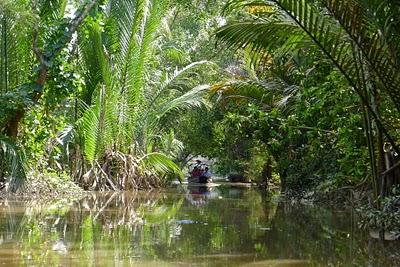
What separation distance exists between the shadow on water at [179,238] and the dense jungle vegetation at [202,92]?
108 centimetres

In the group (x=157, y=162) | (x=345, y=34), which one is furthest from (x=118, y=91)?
(x=345, y=34)

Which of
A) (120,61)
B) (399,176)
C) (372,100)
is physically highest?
(120,61)

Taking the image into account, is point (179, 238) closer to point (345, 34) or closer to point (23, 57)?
point (345, 34)

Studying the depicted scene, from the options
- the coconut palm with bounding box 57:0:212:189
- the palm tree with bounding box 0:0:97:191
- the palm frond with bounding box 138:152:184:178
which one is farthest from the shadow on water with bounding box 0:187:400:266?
the palm frond with bounding box 138:152:184:178

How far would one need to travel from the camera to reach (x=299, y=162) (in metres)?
15.6

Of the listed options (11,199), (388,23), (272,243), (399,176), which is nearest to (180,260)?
(272,243)

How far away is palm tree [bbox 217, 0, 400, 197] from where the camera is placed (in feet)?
21.9

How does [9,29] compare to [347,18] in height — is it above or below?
above

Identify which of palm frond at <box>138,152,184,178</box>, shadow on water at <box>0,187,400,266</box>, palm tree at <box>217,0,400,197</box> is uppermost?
palm frond at <box>138,152,184,178</box>

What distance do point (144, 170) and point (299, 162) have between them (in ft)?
16.2

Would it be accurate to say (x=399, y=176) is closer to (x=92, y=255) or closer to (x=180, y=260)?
(x=180, y=260)

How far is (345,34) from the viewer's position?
275 inches

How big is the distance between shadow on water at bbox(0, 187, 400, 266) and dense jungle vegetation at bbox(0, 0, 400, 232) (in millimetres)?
1077

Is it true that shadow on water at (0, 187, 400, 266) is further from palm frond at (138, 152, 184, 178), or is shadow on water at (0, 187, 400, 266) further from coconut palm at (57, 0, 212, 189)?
palm frond at (138, 152, 184, 178)
